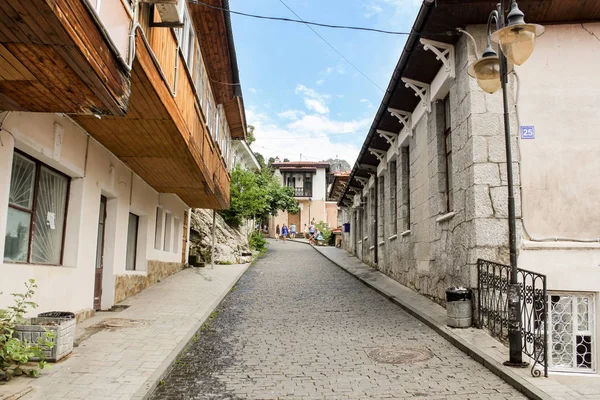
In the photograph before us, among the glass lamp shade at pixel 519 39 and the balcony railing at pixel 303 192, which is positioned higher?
the balcony railing at pixel 303 192

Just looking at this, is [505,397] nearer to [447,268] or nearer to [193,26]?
[447,268]

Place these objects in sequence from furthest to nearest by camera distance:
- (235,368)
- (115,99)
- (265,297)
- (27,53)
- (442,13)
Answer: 1. (265,297)
2. (442,13)
3. (235,368)
4. (115,99)
5. (27,53)

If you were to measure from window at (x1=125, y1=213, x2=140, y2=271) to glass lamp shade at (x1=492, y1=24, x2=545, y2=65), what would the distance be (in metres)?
9.19

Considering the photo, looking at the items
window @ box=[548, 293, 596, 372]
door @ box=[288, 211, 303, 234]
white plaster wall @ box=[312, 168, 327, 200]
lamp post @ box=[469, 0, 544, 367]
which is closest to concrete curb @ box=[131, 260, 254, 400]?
lamp post @ box=[469, 0, 544, 367]

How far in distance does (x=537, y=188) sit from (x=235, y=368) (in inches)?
213

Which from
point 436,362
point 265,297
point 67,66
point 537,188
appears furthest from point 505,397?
point 265,297

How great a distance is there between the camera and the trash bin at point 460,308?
302 inches

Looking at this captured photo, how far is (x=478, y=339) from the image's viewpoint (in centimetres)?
699

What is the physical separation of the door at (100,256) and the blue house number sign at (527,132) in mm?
7798

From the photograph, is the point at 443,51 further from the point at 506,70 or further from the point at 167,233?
the point at 167,233

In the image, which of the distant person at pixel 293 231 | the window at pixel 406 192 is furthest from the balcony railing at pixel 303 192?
the window at pixel 406 192

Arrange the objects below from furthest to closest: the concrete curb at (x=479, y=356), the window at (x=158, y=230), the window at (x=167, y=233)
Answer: the window at (x=167, y=233), the window at (x=158, y=230), the concrete curb at (x=479, y=356)

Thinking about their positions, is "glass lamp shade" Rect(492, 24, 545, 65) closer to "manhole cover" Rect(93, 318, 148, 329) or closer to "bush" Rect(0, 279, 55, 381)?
"bush" Rect(0, 279, 55, 381)

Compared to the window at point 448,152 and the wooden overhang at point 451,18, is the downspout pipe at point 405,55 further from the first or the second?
the window at point 448,152
